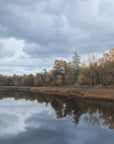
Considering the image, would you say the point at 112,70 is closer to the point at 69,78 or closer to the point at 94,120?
the point at 69,78

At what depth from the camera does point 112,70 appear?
167 feet

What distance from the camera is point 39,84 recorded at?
8900cm

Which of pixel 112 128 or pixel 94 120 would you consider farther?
pixel 94 120

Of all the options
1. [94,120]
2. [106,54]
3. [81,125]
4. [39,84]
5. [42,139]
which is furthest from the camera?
[39,84]

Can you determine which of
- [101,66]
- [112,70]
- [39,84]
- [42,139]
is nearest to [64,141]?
[42,139]

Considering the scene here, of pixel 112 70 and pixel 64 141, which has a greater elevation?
pixel 112 70

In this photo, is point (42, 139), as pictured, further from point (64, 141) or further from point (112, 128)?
point (112, 128)

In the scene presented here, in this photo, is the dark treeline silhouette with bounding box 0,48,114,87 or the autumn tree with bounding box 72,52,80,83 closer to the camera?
the dark treeline silhouette with bounding box 0,48,114,87

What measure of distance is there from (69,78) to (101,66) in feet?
58.7

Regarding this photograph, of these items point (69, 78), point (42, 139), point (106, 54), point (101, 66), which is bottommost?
point (42, 139)

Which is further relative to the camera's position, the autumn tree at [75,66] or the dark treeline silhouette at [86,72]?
the autumn tree at [75,66]

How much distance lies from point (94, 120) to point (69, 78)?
159ft

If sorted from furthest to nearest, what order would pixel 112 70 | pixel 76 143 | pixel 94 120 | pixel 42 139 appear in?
1. pixel 112 70
2. pixel 94 120
3. pixel 42 139
4. pixel 76 143

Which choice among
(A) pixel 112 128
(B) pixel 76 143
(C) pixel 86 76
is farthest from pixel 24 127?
(C) pixel 86 76
